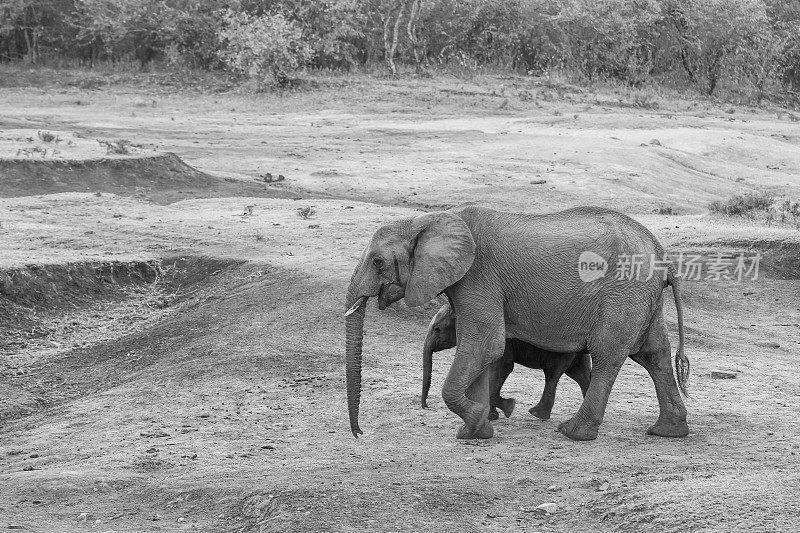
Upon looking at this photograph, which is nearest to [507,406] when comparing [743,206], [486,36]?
[743,206]

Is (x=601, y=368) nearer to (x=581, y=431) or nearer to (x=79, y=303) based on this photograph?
(x=581, y=431)

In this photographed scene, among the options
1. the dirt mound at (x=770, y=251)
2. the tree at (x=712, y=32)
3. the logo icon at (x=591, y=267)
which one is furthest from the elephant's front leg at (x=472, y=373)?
the tree at (x=712, y=32)

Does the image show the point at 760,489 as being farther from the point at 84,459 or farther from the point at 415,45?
the point at 415,45

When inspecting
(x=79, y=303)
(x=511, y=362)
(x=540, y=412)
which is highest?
(x=511, y=362)

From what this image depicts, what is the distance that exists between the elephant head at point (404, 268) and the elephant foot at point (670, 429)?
5.35ft

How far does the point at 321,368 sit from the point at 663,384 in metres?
3.00

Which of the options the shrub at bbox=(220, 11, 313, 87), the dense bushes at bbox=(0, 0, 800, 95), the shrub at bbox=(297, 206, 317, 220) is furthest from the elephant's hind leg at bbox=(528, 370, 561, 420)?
the dense bushes at bbox=(0, 0, 800, 95)

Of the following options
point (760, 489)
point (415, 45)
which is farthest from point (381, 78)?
point (760, 489)

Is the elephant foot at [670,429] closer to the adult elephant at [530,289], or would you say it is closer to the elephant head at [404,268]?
the adult elephant at [530,289]

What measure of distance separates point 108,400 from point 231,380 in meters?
1.00

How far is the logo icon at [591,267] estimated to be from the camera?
7.35 m

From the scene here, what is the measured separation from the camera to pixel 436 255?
279 inches

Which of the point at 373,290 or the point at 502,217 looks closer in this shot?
the point at 373,290

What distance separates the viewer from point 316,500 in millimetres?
6125
